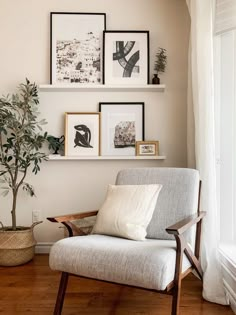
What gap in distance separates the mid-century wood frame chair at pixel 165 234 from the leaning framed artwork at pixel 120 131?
2.36 feet

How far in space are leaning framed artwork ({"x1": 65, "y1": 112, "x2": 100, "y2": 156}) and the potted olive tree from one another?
240 mm

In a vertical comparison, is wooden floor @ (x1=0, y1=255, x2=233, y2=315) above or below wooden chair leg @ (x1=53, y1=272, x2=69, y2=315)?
below

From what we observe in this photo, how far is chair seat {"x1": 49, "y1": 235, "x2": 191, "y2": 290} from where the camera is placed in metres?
1.65

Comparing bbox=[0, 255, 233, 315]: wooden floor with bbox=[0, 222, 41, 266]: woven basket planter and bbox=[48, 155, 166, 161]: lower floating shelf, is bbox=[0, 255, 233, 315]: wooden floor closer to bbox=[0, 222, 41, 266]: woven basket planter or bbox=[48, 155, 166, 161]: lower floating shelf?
bbox=[0, 222, 41, 266]: woven basket planter

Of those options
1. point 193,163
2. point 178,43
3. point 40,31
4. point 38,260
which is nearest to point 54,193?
point 38,260

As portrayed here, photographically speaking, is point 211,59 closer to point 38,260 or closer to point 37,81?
point 37,81

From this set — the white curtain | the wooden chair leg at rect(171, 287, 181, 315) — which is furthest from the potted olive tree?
the wooden chair leg at rect(171, 287, 181, 315)

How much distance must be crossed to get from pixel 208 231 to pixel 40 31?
7.72 ft

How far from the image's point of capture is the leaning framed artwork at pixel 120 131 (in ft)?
10.5

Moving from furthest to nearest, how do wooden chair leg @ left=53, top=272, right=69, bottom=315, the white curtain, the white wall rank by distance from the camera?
the white wall
the white curtain
wooden chair leg @ left=53, top=272, right=69, bottom=315

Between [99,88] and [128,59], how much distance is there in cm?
38

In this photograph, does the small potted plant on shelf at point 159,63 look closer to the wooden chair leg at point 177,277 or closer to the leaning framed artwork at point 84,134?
the leaning framed artwork at point 84,134

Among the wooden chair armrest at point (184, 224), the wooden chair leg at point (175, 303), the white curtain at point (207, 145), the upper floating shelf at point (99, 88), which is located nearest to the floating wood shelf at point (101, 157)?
the upper floating shelf at point (99, 88)

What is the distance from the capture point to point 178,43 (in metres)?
3.23
